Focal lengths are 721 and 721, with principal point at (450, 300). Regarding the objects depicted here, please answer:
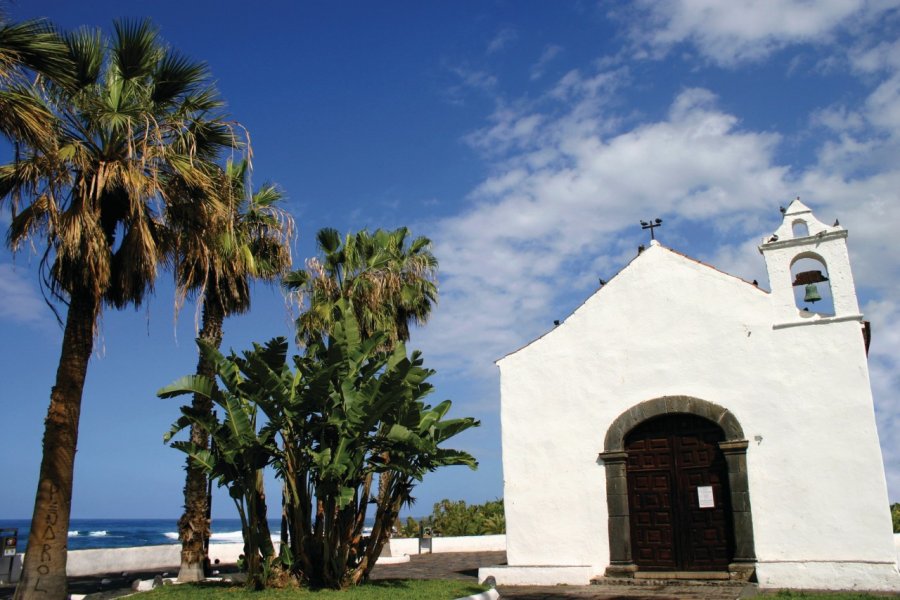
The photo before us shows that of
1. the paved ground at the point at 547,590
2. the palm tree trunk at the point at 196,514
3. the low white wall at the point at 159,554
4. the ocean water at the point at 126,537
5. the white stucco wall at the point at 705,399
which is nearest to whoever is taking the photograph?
the paved ground at the point at 547,590

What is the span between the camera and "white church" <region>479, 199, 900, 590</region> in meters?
12.1

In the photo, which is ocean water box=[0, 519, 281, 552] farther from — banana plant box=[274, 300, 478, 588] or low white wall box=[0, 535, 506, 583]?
banana plant box=[274, 300, 478, 588]

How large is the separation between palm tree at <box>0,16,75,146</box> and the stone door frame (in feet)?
35.0

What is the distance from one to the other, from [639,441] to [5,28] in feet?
39.4

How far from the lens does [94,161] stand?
1084 centimetres

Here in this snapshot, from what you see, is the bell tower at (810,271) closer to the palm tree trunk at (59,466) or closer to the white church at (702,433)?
the white church at (702,433)

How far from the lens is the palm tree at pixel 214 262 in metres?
11.7

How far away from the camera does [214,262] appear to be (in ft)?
41.3

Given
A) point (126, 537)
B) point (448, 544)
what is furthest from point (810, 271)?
point (126, 537)

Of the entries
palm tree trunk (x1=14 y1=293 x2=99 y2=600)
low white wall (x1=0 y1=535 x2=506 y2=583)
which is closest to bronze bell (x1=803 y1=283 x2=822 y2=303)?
palm tree trunk (x1=14 y1=293 x2=99 y2=600)

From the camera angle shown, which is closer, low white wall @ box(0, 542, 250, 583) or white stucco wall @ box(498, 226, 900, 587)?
white stucco wall @ box(498, 226, 900, 587)

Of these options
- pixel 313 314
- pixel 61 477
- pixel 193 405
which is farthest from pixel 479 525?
pixel 61 477

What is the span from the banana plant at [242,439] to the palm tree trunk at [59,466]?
5.16ft

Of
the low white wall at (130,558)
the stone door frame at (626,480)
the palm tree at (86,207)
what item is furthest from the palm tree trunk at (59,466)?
the stone door frame at (626,480)
